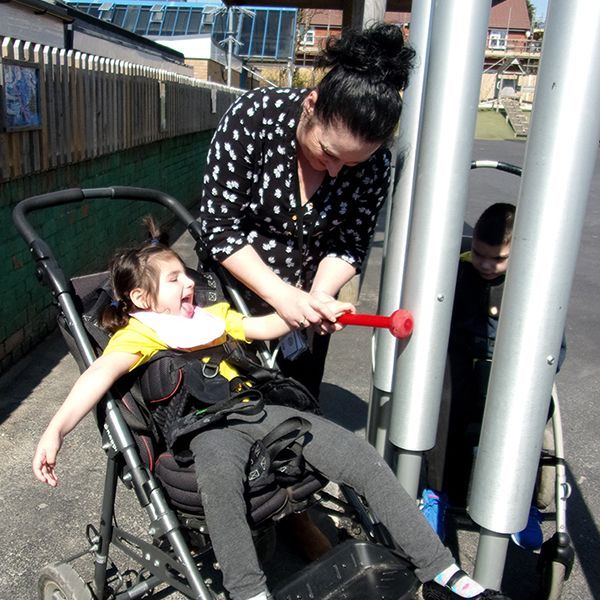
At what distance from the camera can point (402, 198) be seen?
2461mm

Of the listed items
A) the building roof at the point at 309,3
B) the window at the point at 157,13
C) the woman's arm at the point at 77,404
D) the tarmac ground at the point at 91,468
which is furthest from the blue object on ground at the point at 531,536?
the window at the point at 157,13

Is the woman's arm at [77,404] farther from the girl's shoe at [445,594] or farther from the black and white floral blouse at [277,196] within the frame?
the girl's shoe at [445,594]

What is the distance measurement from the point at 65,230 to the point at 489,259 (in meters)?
3.64

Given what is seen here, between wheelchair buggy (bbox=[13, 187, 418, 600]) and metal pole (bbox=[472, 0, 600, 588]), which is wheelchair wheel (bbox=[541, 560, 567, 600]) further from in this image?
wheelchair buggy (bbox=[13, 187, 418, 600])

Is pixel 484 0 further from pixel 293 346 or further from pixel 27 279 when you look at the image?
pixel 27 279

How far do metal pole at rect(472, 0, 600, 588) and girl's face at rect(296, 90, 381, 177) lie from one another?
1.69 ft

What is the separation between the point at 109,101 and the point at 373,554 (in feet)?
16.5

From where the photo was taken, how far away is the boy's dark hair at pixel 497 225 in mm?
2688

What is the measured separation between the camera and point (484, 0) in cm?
192

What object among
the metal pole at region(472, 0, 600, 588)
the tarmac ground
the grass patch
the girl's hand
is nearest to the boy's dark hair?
the metal pole at region(472, 0, 600, 588)

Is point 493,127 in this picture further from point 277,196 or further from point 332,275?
point 277,196

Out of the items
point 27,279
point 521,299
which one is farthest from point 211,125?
point 521,299

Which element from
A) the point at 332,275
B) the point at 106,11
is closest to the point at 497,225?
the point at 332,275

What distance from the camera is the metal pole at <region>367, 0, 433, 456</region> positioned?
2447 mm
